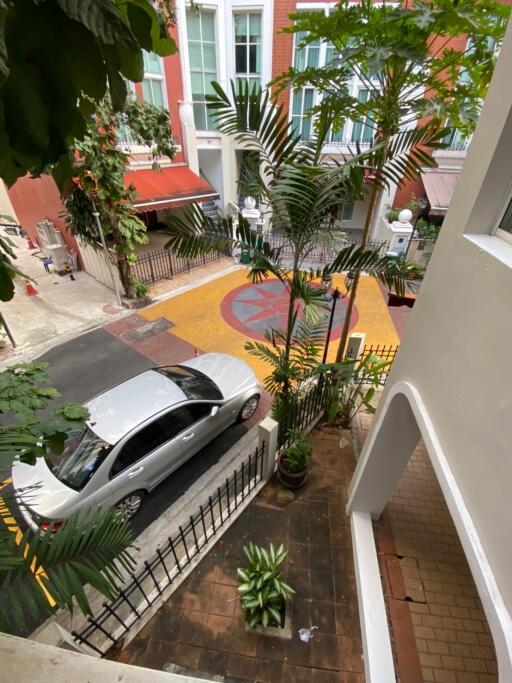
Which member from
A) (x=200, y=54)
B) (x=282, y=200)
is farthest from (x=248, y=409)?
(x=200, y=54)

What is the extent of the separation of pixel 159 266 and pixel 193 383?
23.9ft

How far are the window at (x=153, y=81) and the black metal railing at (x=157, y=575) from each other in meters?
13.5

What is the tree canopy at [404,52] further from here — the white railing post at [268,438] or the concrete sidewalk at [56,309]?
the concrete sidewalk at [56,309]

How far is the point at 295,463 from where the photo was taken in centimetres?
434

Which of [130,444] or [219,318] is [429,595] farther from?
[219,318]

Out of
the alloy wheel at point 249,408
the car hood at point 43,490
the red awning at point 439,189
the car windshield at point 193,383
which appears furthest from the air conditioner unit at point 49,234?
the red awning at point 439,189

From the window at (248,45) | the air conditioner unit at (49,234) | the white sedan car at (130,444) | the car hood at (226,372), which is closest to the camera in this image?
the white sedan car at (130,444)

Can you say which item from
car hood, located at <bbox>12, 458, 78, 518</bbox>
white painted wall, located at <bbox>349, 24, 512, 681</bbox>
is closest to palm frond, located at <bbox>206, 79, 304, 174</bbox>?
white painted wall, located at <bbox>349, 24, 512, 681</bbox>

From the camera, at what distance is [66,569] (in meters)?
1.59

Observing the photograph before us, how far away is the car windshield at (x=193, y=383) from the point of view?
493 cm

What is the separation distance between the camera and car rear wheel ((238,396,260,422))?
571cm

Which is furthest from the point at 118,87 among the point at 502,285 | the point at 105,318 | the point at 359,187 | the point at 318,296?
the point at 105,318

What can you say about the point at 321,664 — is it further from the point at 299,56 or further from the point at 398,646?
the point at 299,56

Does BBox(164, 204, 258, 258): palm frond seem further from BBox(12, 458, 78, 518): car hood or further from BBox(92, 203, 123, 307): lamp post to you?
BBox(92, 203, 123, 307): lamp post
